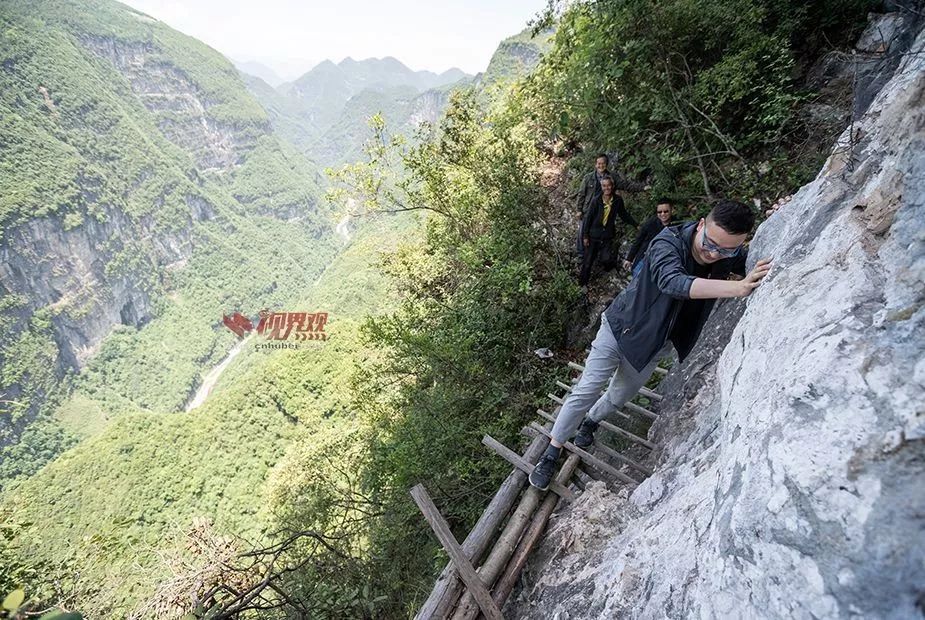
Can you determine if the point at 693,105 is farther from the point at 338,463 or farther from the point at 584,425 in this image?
the point at 338,463

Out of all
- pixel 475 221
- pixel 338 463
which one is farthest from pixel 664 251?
pixel 338 463

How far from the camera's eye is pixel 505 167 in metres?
7.61

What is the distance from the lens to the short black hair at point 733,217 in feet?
7.72

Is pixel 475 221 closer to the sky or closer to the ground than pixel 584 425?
closer to the sky

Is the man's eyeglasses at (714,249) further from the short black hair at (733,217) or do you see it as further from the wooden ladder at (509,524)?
the wooden ladder at (509,524)

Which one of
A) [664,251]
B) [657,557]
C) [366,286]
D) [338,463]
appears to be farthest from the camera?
[366,286]

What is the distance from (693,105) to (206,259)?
149733mm

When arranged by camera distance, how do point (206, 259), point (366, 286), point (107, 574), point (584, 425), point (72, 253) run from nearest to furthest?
1. point (584, 425)
2. point (107, 574)
3. point (366, 286)
4. point (72, 253)
5. point (206, 259)

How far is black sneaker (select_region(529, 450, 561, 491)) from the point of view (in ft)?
12.1

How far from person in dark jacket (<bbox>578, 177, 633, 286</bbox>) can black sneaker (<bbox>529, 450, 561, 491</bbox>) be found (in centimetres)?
366

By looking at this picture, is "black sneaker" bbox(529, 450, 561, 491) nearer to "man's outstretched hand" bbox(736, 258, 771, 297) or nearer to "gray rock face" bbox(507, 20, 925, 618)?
"gray rock face" bbox(507, 20, 925, 618)

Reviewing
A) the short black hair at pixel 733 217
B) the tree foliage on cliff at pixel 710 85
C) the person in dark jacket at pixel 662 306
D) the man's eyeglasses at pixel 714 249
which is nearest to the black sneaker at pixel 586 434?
the person in dark jacket at pixel 662 306

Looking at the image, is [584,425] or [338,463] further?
[338,463]

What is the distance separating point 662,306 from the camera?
2.85 meters
